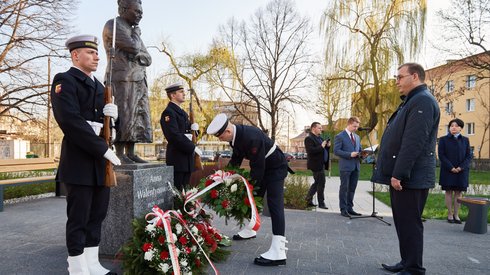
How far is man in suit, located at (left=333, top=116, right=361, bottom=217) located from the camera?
23.6 ft

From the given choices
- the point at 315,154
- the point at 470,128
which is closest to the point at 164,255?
the point at 315,154

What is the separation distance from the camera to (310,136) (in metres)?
8.32

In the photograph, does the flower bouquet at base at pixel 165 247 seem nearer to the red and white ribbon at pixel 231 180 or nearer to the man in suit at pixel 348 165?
the red and white ribbon at pixel 231 180

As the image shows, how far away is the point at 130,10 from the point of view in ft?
15.7

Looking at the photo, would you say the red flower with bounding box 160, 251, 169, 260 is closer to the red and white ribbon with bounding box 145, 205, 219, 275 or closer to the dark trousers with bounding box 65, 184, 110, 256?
the red and white ribbon with bounding box 145, 205, 219, 275

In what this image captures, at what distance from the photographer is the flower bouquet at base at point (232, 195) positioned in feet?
13.2

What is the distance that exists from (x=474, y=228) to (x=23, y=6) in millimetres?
16031

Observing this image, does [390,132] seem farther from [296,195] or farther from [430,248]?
[296,195]

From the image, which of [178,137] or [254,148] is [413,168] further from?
[178,137]

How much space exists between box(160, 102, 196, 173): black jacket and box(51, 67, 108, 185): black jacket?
1712 millimetres

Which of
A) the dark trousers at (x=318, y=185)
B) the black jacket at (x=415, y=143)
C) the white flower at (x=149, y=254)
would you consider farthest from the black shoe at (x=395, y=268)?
the dark trousers at (x=318, y=185)

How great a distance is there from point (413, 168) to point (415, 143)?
29 cm

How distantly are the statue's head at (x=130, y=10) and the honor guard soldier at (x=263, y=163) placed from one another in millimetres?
2075

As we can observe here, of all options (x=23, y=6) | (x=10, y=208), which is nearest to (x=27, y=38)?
(x=23, y=6)
